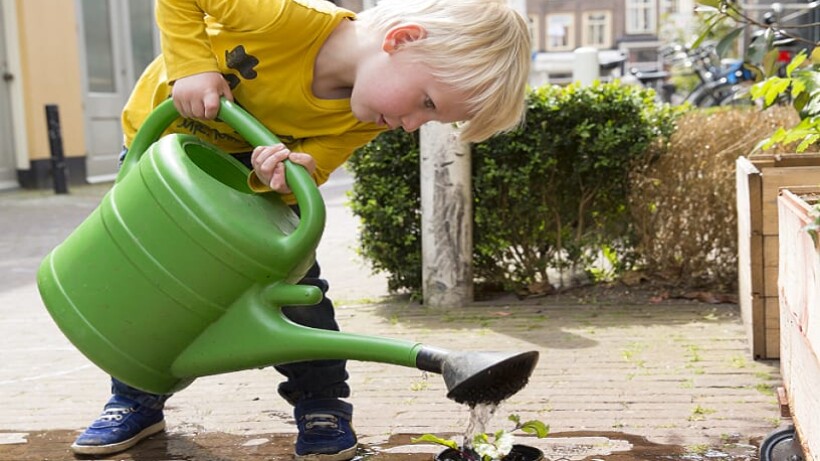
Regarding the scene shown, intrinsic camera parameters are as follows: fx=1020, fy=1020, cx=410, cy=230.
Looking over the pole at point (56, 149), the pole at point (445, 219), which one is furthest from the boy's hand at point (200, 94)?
the pole at point (56, 149)

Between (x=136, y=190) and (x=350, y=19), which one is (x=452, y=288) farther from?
(x=136, y=190)

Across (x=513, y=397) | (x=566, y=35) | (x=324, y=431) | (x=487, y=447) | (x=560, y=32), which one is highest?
(x=560, y=32)

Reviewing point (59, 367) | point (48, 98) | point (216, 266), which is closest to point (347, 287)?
point (59, 367)

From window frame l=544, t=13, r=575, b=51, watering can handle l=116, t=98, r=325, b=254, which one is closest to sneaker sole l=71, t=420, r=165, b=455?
watering can handle l=116, t=98, r=325, b=254

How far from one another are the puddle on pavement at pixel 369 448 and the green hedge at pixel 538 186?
75.6 inches

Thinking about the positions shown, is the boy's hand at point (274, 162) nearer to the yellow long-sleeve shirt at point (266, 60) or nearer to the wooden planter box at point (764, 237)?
the yellow long-sleeve shirt at point (266, 60)

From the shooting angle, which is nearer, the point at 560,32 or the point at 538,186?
the point at 538,186

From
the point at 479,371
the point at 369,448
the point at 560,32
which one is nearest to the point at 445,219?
the point at 369,448

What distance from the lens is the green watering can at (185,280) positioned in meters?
1.90

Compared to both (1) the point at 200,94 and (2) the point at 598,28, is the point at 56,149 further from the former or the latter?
(2) the point at 598,28

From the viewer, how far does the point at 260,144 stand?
6.66 ft

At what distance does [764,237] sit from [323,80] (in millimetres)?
1588

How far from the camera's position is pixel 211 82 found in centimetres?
212

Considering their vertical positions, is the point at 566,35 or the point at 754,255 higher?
the point at 566,35
